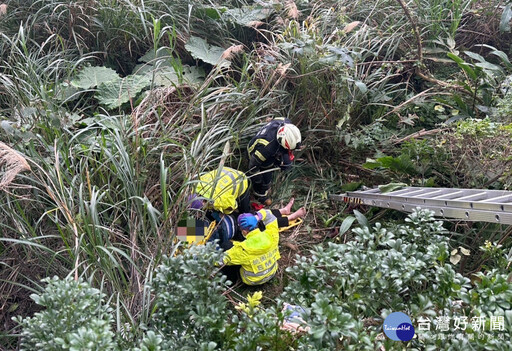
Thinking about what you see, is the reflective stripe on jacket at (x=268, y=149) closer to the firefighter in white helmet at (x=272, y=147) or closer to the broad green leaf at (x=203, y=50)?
the firefighter in white helmet at (x=272, y=147)

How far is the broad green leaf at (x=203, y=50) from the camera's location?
3875mm

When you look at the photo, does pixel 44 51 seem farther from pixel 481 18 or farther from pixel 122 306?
pixel 481 18

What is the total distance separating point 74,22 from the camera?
402cm

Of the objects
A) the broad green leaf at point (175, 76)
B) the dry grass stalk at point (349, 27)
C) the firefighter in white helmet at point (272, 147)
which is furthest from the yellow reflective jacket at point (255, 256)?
the dry grass stalk at point (349, 27)

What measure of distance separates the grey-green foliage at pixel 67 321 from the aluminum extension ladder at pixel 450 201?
1.52m

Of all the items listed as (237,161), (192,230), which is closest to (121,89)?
(237,161)

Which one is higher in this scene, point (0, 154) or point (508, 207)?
point (0, 154)

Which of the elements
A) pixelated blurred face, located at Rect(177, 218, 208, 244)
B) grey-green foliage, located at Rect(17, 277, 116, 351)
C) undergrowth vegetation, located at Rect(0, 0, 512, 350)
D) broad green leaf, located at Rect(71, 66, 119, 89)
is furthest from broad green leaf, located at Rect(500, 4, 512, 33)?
grey-green foliage, located at Rect(17, 277, 116, 351)

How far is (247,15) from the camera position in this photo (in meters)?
4.18

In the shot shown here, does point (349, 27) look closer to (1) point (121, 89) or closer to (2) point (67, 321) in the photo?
(1) point (121, 89)

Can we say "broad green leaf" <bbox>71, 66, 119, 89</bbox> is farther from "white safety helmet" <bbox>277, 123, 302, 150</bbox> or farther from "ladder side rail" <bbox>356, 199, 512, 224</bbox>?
"ladder side rail" <bbox>356, 199, 512, 224</bbox>

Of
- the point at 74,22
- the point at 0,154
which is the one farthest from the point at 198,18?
the point at 0,154

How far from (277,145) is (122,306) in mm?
1481

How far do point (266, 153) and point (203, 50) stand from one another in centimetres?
138
